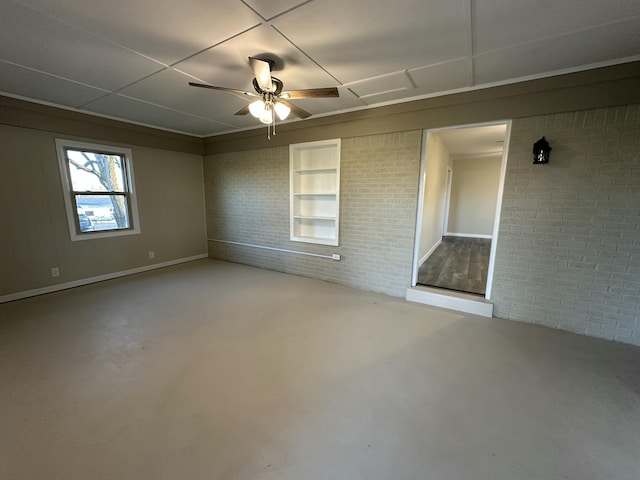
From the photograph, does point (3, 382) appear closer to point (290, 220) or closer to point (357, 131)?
point (290, 220)

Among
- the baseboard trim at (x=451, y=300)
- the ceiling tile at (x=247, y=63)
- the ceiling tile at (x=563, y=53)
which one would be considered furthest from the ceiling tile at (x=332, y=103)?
the baseboard trim at (x=451, y=300)

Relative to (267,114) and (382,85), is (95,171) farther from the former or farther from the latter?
(382,85)

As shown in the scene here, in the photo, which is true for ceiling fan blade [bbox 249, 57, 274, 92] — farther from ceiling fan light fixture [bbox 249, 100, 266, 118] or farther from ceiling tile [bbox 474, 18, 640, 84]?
ceiling tile [bbox 474, 18, 640, 84]

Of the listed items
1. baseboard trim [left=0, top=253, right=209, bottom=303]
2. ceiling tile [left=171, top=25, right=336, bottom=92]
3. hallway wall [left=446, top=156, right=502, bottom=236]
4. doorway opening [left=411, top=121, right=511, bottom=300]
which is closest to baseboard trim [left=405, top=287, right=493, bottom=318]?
doorway opening [left=411, top=121, right=511, bottom=300]

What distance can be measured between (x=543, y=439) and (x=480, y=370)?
62 centimetres

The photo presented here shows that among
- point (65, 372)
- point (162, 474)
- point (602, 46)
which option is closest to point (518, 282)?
point (602, 46)

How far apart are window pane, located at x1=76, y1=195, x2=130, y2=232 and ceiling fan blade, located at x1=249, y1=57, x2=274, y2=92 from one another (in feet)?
11.9

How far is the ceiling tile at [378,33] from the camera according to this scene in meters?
1.70

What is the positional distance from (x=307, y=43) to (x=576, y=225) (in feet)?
10.4

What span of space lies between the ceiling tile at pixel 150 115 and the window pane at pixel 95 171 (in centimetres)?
71

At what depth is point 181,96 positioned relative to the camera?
3.22 m

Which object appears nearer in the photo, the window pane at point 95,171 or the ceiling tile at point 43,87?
the ceiling tile at point 43,87

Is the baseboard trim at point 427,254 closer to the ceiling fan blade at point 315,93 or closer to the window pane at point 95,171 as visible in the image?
the ceiling fan blade at point 315,93

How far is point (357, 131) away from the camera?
3725 millimetres
